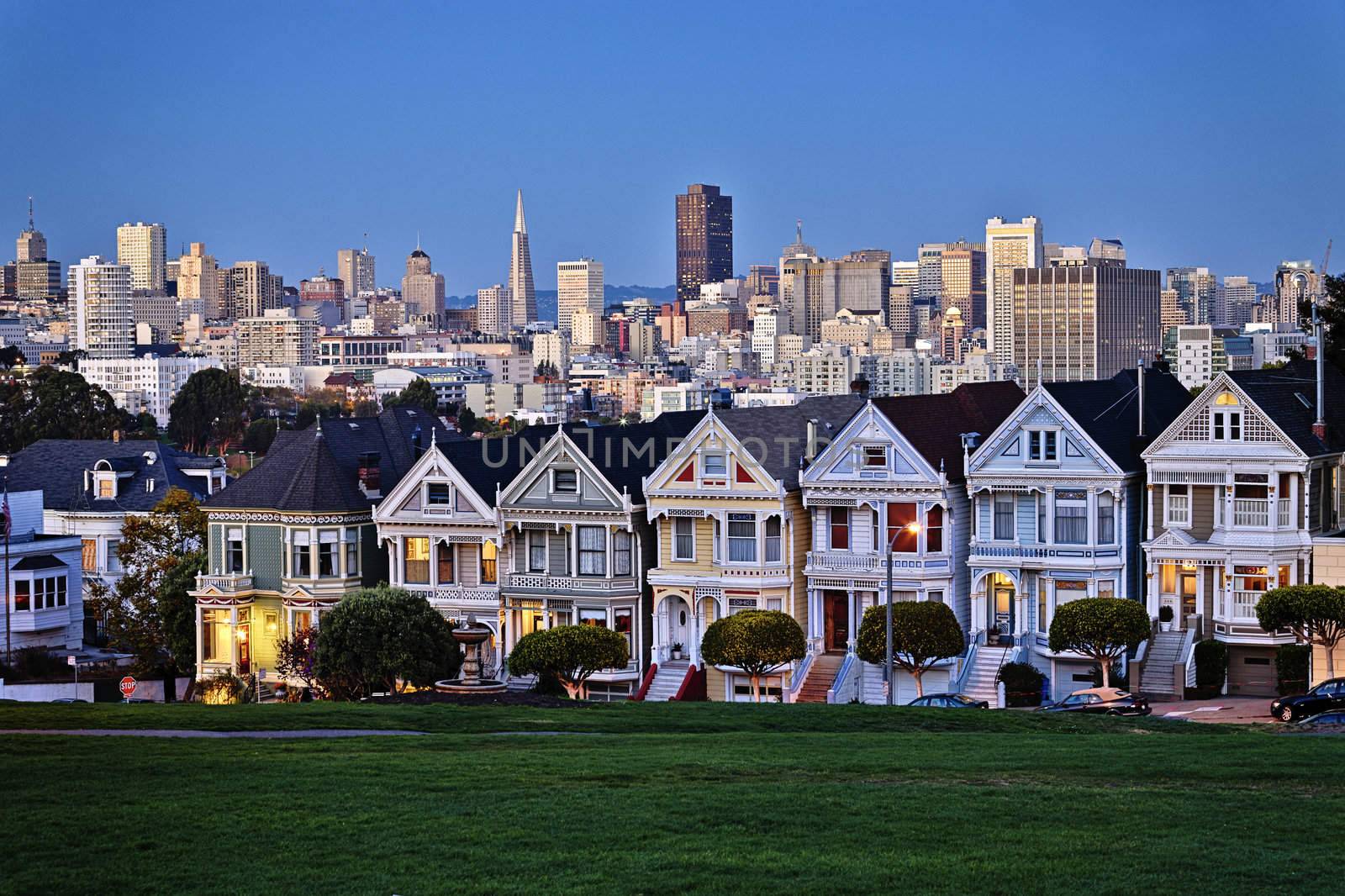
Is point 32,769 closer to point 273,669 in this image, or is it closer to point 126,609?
point 273,669

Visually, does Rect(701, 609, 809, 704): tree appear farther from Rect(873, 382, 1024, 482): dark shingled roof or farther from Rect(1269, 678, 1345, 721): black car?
Rect(1269, 678, 1345, 721): black car

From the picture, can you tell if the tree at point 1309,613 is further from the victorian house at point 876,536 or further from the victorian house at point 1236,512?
the victorian house at point 876,536

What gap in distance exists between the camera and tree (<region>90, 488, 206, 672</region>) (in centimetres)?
6103

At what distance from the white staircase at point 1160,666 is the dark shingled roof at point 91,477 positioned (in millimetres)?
40795

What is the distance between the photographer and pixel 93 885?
2166cm

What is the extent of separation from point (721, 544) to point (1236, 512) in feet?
41.6

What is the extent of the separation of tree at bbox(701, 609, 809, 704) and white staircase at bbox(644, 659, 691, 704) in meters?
2.08

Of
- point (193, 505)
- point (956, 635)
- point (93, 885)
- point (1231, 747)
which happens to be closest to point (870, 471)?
point (956, 635)

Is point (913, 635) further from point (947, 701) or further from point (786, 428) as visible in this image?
point (786, 428)

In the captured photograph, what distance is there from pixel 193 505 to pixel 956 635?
2875cm

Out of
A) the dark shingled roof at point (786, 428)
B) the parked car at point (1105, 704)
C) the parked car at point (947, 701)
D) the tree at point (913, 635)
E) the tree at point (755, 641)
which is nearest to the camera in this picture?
the parked car at point (1105, 704)

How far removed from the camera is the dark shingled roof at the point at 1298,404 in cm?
4906

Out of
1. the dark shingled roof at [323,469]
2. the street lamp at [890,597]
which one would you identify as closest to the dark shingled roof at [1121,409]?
the street lamp at [890,597]

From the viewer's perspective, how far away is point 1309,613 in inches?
1811
